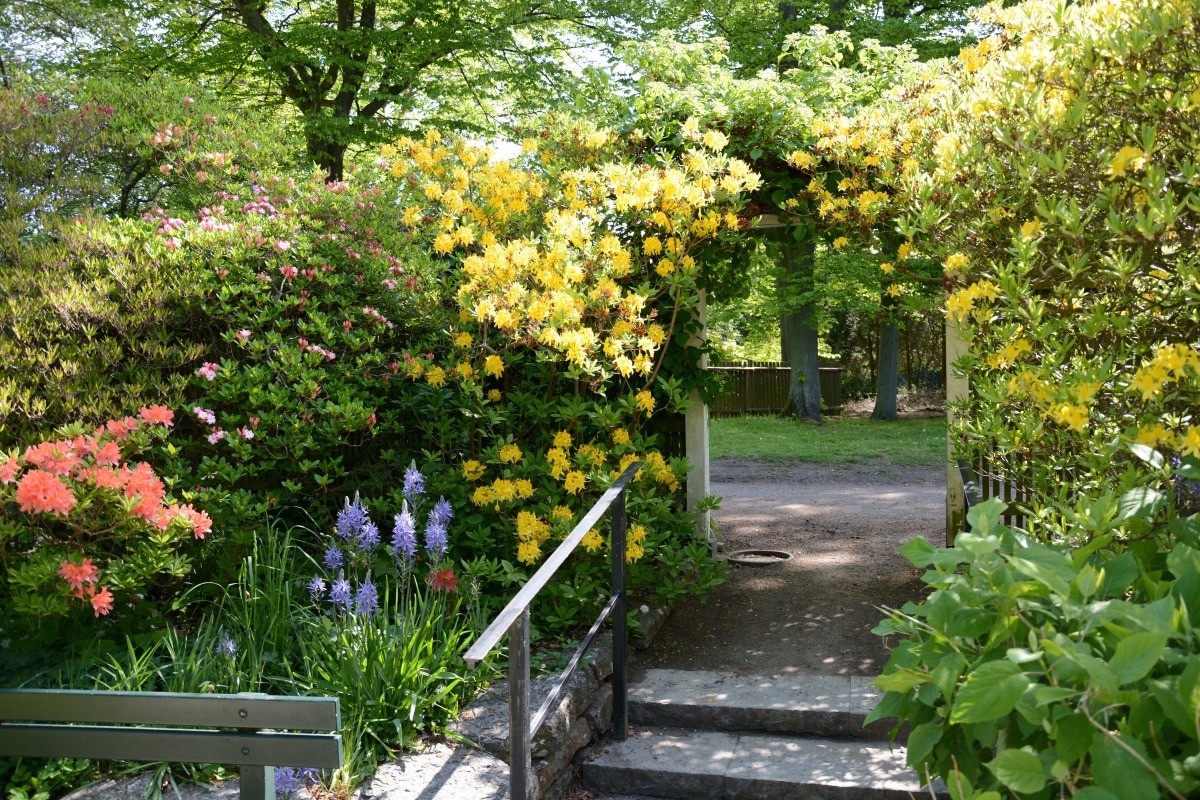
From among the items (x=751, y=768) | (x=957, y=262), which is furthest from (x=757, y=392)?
(x=957, y=262)

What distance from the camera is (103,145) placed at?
4.64 meters

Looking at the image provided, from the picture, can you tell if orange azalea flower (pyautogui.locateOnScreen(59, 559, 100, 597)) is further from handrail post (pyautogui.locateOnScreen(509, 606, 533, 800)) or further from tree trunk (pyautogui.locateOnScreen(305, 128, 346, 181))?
tree trunk (pyautogui.locateOnScreen(305, 128, 346, 181))

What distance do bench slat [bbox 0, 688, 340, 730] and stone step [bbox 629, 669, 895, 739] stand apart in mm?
2300

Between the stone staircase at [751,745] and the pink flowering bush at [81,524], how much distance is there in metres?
1.73

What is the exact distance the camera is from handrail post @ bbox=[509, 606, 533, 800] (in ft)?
8.00

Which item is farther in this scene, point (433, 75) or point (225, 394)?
point (433, 75)

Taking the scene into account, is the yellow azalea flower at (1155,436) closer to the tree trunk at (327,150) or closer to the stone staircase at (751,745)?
the stone staircase at (751,745)

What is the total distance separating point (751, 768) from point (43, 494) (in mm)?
2515

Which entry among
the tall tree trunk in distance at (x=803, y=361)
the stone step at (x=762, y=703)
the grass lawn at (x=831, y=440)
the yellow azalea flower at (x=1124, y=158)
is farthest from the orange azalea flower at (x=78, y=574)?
the tall tree trunk in distance at (x=803, y=361)

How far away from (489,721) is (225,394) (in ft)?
5.73

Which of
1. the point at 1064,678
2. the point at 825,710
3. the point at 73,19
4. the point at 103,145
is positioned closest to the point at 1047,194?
the point at 1064,678

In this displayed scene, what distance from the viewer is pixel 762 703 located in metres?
3.89

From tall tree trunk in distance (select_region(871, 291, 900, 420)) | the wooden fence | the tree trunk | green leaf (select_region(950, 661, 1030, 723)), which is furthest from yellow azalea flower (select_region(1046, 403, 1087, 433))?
the wooden fence

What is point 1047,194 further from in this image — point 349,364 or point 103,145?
point 103,145
